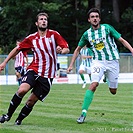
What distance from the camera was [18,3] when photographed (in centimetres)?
4919

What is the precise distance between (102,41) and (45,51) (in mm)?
1294

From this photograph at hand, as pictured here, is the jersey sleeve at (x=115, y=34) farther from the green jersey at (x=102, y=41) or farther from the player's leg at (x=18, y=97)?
the player's leg at (x=18, y=97)

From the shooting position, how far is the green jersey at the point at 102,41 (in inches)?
423

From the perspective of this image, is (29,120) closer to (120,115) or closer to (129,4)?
(120,115)

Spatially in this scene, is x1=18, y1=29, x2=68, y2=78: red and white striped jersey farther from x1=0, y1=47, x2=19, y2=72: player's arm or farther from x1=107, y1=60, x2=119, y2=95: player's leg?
x1=107, y1=60, x2=119, y2=95: player's leg

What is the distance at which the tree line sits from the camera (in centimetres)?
4900

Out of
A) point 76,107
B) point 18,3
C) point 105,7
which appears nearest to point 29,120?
point 76,107

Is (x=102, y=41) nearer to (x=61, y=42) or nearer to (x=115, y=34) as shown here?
(x=115, y=34)

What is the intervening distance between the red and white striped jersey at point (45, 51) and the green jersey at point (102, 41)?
888 mm

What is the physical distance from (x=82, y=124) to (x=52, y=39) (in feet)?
5.26

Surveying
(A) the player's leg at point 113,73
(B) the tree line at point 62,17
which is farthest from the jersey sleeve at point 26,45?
(B) the tree line at point 62,17

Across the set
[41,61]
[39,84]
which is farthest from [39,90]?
[41,61]

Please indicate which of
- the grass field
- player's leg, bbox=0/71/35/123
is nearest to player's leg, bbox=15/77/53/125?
player's leg, bbox=0/71/35/123

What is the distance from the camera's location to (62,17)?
52.1 meters
